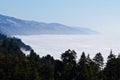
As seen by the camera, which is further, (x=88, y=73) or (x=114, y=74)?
(x=114, y=74)

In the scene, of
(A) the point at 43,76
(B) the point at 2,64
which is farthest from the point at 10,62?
(A) the point at 43,76

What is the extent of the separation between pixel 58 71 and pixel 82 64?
358 inches

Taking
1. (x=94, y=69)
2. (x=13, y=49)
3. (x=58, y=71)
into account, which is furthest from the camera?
(x=13, y=49)

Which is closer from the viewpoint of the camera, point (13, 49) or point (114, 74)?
point (114, 74)

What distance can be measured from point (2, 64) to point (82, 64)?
14.3 metres

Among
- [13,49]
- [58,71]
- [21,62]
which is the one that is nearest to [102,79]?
[58,71]

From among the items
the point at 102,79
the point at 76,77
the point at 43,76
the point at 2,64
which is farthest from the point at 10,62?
the point at 102,79

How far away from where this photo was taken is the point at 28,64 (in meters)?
70.9

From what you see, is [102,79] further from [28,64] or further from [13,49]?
[13,49]

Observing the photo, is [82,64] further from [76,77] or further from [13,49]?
[13,49]

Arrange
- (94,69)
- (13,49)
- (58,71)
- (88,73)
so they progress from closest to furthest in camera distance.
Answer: (88,73) → (94,69) → (58,71) → (13,49)

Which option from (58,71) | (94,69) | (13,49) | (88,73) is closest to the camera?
(88,73)

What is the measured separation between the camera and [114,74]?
72625 millimetres

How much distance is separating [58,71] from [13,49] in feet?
200
